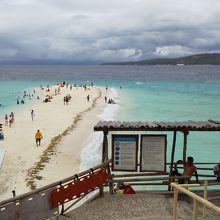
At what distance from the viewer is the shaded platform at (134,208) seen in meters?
9.87

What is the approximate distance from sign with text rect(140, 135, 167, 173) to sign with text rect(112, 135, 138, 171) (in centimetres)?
25

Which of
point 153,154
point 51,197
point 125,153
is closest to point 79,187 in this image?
point 51,197

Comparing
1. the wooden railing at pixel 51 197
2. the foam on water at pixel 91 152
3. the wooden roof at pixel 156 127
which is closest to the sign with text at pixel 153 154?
the wooden roof at pixel 156 127

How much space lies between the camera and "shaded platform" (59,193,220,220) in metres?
9.87

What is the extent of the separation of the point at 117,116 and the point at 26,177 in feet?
95.3

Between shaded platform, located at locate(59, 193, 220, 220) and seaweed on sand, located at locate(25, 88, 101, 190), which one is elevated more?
shaded platform, located at locate(59, 193, 220, 220)

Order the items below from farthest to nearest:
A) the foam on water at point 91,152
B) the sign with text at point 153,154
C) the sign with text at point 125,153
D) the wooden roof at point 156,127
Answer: the foam on water at point 91,152
the sign with text at point 153,154
the sign with text at point 125,153
the wooden roof at point 156,127

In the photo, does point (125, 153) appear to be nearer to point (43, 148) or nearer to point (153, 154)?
point (153, 154)

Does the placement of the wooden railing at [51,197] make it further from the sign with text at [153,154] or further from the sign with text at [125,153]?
the sign with text at [153,154]

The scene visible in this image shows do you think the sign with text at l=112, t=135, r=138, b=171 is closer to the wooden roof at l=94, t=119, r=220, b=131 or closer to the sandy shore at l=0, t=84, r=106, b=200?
the wooden roof at l=94, t=119, r=220, b=131

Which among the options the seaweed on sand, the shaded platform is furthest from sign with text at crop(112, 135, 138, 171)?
the seaweed on sand

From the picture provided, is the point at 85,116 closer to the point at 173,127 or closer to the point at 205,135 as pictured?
the point at 205,135

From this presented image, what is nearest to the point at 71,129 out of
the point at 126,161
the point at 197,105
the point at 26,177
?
the point at 26,177

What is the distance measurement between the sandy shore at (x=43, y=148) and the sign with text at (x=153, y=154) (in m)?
8.58
